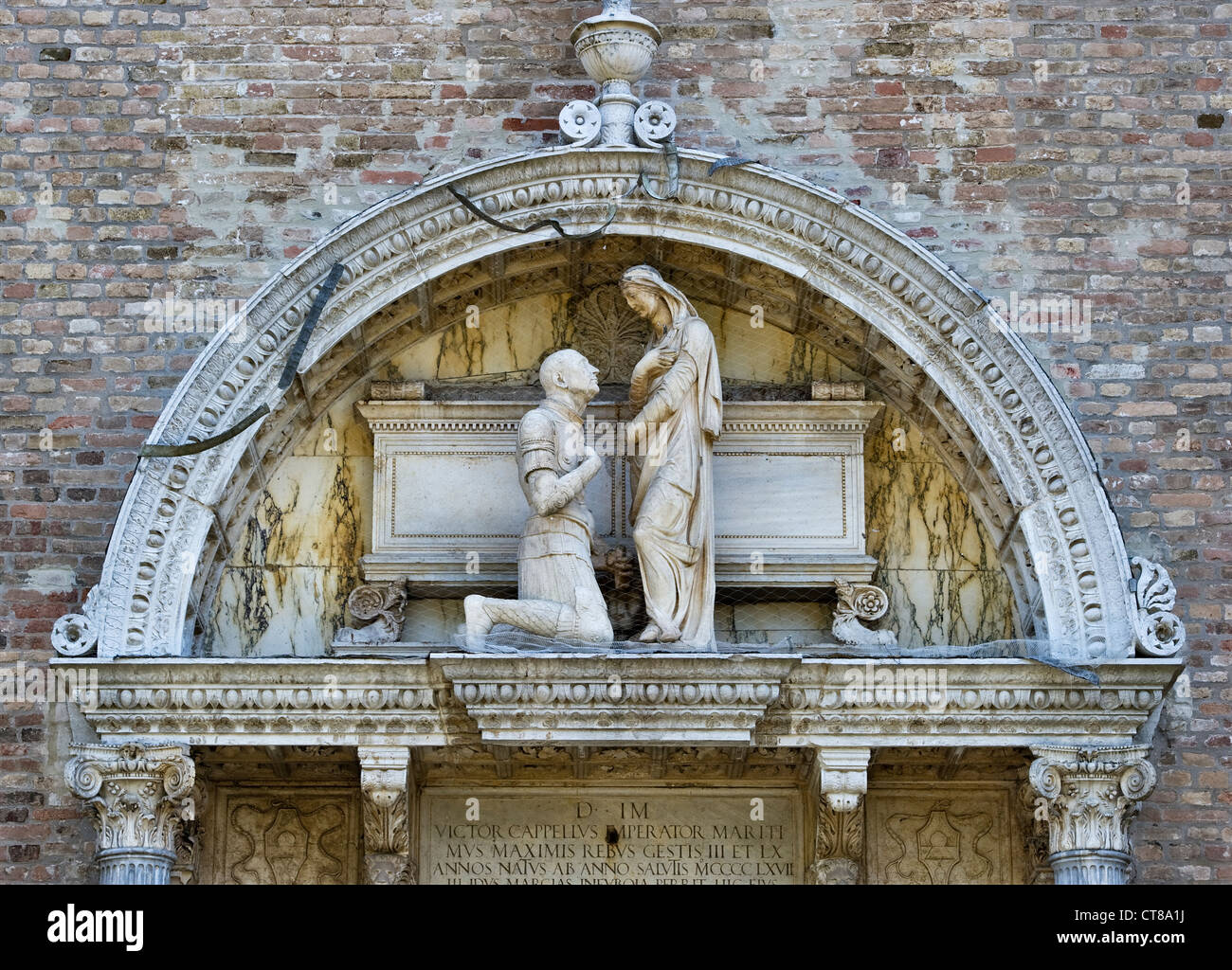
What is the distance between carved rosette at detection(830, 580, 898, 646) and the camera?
11.9 m

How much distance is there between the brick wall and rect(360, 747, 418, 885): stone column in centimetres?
150

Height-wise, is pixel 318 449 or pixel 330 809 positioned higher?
pixel 318 449

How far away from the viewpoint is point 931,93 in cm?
1232

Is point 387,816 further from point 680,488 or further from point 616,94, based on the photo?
point 616,94

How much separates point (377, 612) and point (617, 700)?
50.2 inches

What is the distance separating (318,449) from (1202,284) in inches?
154

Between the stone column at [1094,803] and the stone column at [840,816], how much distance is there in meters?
0.72

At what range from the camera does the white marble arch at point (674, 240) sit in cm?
1155

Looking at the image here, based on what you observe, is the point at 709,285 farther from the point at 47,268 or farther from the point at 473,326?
the point at 47,268

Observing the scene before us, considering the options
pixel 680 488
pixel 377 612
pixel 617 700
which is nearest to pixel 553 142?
pixel 680 488

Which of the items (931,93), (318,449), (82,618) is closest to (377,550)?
(318,449)

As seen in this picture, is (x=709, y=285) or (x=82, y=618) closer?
(x=82, y=618)

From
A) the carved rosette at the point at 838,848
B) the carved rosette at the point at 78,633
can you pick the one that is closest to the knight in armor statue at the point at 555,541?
the carved rosette at the point at 838,848
